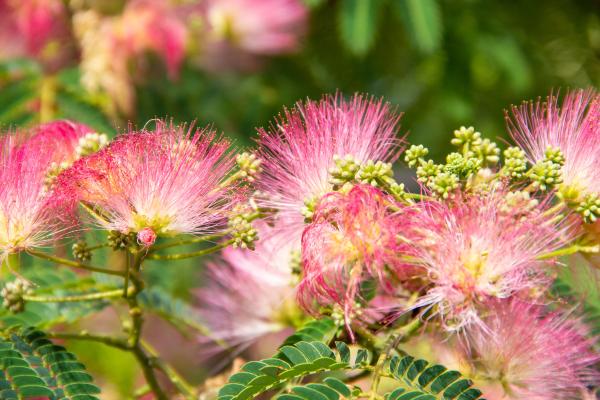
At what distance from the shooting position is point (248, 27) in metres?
4.32

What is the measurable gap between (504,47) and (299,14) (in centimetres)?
107

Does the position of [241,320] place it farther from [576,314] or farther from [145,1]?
[145,1]

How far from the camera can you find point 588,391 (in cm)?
195

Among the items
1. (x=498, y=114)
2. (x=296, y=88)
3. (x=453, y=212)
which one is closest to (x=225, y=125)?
(x=296, y=88)

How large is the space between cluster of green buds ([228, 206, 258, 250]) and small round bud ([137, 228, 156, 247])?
18 cm

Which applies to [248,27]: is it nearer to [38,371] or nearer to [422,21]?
[422,21]

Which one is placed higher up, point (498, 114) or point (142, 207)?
point (498, 114)

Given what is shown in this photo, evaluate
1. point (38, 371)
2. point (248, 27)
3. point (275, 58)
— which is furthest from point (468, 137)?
point (275, 58)

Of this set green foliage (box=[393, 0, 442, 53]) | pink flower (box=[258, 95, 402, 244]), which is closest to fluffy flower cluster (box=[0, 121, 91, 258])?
pink flower (box=[258, 95, 402, 244])

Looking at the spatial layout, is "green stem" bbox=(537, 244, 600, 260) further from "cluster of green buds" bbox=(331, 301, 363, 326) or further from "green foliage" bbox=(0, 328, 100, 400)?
"green foliage" bbox=(0, 328, 100, 400)

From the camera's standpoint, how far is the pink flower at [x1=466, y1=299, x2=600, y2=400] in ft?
6.01

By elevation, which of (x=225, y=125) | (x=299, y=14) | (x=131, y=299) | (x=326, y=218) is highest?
(x=299, y=14)

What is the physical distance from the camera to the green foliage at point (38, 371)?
5.76ft

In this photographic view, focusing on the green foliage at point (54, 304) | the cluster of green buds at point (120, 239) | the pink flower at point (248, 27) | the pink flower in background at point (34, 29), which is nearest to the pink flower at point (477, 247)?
the cluster of green buds at point (120, 239)
